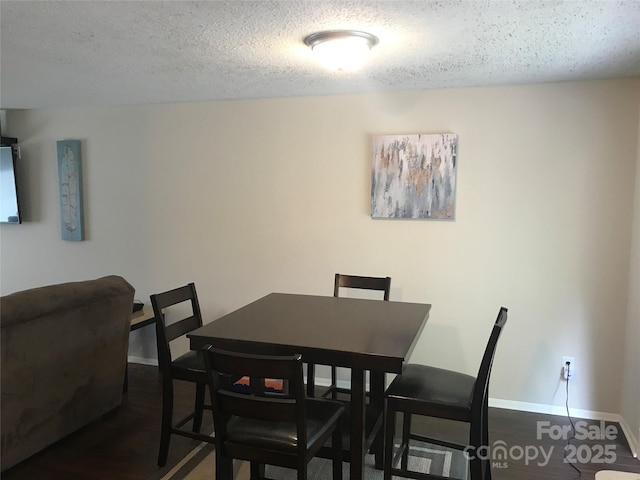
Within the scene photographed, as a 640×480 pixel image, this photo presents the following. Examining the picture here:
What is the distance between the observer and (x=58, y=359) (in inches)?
105

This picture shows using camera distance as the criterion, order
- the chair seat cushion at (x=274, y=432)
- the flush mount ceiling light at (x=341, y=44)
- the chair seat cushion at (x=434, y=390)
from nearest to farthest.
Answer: the chair seat cushion at (x=274, y=432)
the chair seat cushion at (x=434, y=390)
the flush mount ceiling light at (x=341, y=44)

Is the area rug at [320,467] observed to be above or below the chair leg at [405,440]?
below

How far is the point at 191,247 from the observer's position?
13.4ft

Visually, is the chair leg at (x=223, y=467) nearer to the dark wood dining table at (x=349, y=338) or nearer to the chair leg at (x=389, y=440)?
the dark wood dining table at (x=349, y=338)

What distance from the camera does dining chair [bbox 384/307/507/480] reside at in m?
2.07

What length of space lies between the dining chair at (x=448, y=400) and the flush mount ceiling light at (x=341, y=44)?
138cm

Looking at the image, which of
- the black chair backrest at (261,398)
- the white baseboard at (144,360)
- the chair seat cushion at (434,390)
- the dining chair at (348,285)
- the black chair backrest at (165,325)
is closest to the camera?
the black chair backrest at (261,398)

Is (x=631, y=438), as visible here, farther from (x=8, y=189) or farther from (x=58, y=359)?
(x=8, y=189)

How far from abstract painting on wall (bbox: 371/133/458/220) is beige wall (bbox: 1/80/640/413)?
0.28ft

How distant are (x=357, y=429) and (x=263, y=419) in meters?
0.49

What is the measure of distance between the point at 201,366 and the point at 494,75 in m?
2.40

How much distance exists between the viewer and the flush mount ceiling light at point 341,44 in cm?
227

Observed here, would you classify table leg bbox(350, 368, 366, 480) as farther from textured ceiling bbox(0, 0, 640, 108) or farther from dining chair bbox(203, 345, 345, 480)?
textured ceiling bbox(0, 0, 640, 108)
